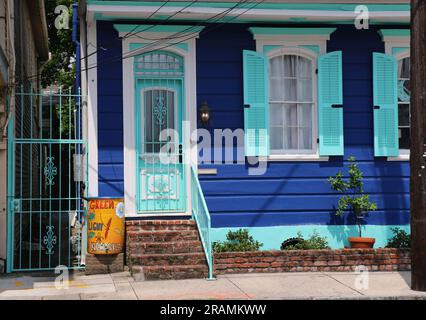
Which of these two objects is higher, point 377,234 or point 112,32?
point 112,32

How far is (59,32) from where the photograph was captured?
2288 cm

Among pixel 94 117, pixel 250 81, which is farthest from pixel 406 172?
pixel 94 117

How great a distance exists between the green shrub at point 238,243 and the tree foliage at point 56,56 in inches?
588

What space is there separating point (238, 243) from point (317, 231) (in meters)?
1.53

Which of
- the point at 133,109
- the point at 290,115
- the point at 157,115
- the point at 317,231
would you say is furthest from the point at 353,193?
the point at 133,109

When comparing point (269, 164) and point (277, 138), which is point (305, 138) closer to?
point (277, 138)

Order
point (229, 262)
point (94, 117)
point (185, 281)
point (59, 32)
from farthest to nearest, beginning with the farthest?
point (59, 32), point (94, 117), point (229, 262), point (185, 281)

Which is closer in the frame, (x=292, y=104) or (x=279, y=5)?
(x=279, y=5)

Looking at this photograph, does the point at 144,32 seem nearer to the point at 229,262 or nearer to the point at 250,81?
the point at 250,81

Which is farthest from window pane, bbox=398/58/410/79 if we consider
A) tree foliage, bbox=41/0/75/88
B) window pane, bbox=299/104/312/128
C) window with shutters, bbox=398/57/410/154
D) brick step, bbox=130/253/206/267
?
tree foliage, bbox=41/0/75/88

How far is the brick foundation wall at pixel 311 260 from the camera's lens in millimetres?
9375

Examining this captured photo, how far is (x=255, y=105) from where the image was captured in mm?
10586

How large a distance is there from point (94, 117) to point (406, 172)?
18.7 ft

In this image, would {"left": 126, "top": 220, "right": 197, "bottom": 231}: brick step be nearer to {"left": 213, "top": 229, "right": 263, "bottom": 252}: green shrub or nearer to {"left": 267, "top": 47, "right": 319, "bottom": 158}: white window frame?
{"left": 213, "top": 229, "right": 263, "bottom": 252}: green shrub
